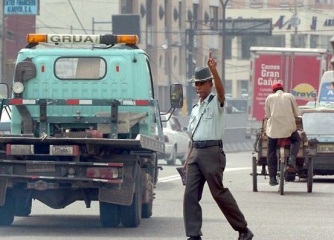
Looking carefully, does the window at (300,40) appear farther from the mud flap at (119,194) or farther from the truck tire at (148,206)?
the mud flap at (119,194)

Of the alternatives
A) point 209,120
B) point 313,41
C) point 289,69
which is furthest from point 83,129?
point 313,41

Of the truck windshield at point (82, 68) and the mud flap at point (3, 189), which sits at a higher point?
the truck windshield at point (82, 68)

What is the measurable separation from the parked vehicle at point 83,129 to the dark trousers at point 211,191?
6.00 feet

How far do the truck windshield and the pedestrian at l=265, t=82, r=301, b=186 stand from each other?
16.5 ft

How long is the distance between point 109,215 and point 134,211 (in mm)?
356

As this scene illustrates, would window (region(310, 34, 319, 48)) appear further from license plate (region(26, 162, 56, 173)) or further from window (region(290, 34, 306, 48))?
license plate (region(26, 162, 56, 173))

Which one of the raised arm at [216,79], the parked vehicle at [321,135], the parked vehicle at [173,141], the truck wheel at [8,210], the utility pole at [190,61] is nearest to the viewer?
the raised arm at [216,79]

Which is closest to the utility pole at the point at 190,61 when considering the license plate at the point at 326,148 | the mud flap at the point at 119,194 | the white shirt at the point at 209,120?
the license plate at the point at 326,148

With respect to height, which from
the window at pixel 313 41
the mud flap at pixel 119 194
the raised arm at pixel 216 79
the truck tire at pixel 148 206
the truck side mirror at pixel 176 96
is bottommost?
the window at pixel 313 41

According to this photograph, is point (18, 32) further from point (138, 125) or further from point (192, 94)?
point (138, 125)

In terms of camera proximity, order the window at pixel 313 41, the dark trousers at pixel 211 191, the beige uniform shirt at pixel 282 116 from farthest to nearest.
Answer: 1. the window at pixel 313 41
2. the beige uniform shirt at pixel 282 116
3. the dark trousers at pixel 211 191

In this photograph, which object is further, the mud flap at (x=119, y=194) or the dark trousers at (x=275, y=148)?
the dark trousers at (x=275, y=148)

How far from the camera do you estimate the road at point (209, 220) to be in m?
14.2

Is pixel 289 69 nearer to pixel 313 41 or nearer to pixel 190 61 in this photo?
pixel 190 61
